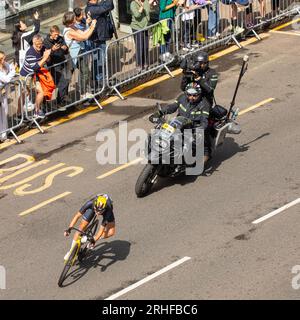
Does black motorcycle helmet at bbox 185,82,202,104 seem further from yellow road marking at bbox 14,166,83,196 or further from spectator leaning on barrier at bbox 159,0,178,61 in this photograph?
spectator leaning on barrier at bbox 159,0,178,61

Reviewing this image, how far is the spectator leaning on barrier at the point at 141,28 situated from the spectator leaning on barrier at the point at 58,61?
2.17m

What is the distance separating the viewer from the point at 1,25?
26.2 meters

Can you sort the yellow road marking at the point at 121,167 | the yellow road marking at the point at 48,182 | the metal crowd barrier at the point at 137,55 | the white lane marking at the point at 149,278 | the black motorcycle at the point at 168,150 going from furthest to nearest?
1. the metal crowd barrier at the point at 137,55
2. the yellow road marking at the point at 121,167
3. the yellow road marking at the point at 48,182
4. the black motorcycle at the point at 168,150
5. the white lane marking at the point at 149,278

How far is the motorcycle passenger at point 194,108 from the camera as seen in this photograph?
19.4m

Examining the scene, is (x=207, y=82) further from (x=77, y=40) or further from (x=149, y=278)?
(x=149, y=278)

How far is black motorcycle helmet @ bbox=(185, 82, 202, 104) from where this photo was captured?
19309 millimetres

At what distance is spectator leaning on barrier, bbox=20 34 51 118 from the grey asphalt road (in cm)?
83

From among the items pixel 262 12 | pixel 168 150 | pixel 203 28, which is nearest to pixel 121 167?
pixel 168 150

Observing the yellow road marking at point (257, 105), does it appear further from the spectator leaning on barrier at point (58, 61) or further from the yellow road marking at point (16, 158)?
the yellow road marking at point (16, 158)

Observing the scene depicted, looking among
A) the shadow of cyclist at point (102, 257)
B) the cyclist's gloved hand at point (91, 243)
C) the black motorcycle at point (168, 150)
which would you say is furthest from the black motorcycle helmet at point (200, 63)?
the cyclist's gloved hand at point (91, 243)

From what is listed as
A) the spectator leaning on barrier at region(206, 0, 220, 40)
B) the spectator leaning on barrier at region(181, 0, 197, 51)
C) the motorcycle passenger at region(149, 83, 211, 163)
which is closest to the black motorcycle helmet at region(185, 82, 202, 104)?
the motorcycle passenger at region(149, 83, 211, 163)

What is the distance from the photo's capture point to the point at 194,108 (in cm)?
1947

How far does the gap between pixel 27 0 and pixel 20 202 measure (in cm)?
880
